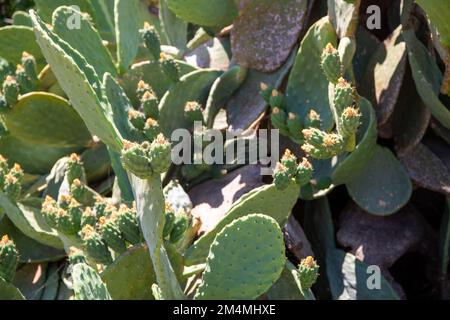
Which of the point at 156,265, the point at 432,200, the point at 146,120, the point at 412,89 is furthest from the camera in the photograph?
the point at 432,200

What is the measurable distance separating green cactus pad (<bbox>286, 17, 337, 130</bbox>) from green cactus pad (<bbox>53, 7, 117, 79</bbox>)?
0.64m

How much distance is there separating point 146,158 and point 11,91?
1.00 meters

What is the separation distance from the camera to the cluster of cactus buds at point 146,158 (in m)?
2.05

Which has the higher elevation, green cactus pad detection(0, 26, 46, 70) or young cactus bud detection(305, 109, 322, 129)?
young cactus bud detection(305, 109, 322, 129)

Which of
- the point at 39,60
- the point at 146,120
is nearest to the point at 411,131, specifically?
the point at 146,120

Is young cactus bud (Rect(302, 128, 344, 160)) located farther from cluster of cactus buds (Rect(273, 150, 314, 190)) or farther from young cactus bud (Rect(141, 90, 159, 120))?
young cactus bud (Rect(141, 90, 159, 120))

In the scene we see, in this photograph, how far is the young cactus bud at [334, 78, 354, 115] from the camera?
7.77 feet

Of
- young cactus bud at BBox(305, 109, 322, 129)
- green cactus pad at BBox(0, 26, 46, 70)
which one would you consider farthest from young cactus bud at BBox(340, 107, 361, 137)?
green cactus pad at BBox(0, 26, 46, 70)

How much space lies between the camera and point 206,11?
3031mm

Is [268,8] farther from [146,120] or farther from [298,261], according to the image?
[298,261]

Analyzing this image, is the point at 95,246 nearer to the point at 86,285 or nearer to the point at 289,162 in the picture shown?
the point at 86,285

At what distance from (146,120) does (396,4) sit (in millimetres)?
1017

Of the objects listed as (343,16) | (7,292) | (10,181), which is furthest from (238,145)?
(7,292)

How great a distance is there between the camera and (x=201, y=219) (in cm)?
271
